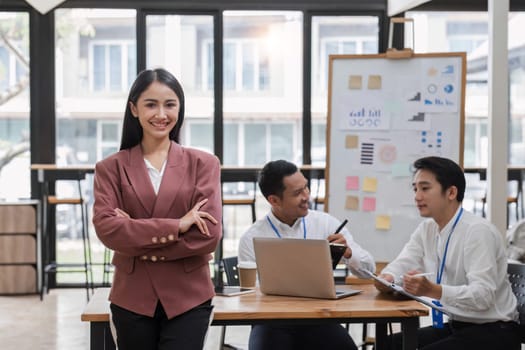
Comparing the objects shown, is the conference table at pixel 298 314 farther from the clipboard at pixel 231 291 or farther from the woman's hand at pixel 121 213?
the woman's hand at pixel 121 213

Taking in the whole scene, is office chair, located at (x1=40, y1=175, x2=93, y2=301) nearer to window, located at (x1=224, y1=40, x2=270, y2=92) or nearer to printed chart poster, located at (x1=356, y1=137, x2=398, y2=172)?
window, located at (x1=224, y1=40, x2=270, y2=92)

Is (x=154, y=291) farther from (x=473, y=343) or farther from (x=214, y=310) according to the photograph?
(x=473, y=343)

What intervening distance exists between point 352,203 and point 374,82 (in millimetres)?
814

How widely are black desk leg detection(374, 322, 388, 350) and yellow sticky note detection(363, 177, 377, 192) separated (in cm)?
198

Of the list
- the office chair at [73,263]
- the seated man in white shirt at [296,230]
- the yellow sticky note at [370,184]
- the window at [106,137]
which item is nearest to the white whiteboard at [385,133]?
the yellow sticky note at [370,184]

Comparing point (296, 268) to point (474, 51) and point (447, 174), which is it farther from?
point (474, 51)

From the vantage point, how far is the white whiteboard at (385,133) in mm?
5219

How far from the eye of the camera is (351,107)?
5.36m

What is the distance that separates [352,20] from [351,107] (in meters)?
3.08

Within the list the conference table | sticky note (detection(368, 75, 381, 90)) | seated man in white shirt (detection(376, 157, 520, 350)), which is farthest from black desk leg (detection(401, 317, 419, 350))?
sticky note (detection(368, 75, 381, 90))

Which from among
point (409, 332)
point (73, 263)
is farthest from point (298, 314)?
point (73, 263)

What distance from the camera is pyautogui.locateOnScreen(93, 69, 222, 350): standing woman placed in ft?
8.37

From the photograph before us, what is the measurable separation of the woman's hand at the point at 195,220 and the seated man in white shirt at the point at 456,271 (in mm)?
840

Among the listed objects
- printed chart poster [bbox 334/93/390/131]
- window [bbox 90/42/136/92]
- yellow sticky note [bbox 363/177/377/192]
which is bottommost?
yellow sticky note [bbox 363/177/377/192]
